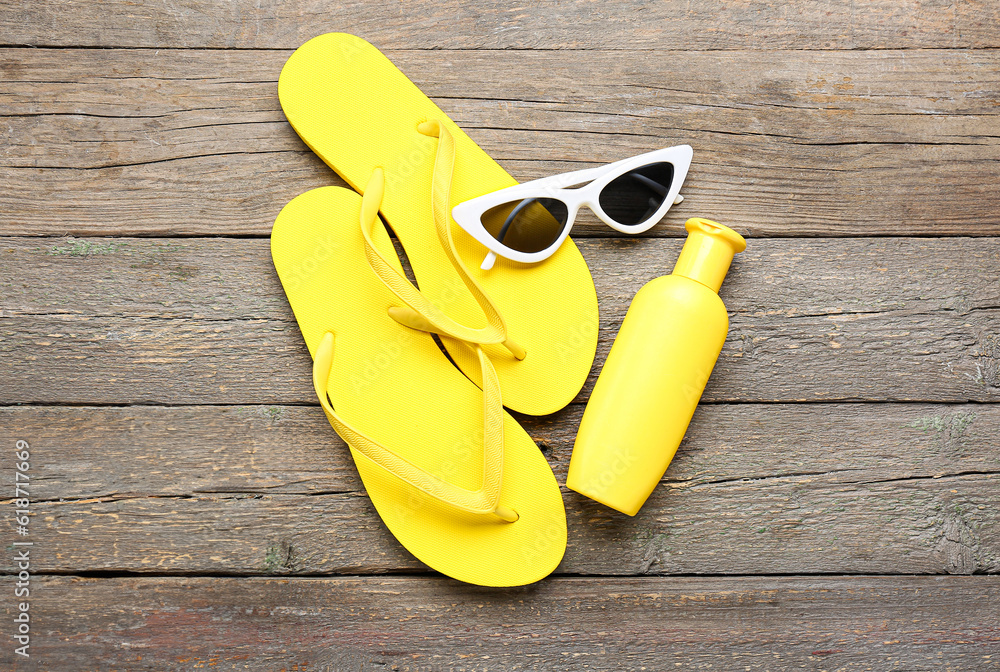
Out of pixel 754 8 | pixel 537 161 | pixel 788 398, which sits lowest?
pixel 788 398

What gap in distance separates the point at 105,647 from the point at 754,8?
944 millimetres

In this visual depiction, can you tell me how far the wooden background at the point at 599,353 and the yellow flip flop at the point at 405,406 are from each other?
0.03 m

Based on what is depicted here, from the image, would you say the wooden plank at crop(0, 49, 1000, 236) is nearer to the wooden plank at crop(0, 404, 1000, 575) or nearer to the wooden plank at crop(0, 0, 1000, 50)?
the wooden plank at crop(0, 0, 1000, 50)

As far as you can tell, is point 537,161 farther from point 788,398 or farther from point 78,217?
point 78,217

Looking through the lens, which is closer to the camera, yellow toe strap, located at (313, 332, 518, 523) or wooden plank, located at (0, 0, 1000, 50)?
yellow toe strap, located at (313, 332, 518, 523)

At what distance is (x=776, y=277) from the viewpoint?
0.61m

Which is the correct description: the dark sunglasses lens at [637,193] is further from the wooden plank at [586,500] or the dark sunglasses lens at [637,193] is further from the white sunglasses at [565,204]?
the wooden plank at [586,500]

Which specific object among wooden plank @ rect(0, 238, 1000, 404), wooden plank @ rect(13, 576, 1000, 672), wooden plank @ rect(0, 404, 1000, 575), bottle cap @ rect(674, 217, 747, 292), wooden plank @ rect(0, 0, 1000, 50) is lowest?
wooden plank @ rect(13, 576, 1000, 672)

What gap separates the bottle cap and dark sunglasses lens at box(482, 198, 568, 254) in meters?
0.13

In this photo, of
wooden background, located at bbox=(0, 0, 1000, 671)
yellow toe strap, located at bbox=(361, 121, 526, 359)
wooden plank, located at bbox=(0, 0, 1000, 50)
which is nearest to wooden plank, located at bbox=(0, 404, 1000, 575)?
wooden background, located at bbox=(0, 0, 1000, 671)

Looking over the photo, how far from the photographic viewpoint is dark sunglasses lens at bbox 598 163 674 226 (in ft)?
1.97

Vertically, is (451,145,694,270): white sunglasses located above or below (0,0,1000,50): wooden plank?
below

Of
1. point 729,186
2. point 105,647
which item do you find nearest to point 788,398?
point 729,186

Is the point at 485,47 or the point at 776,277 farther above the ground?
the point at 485,47
